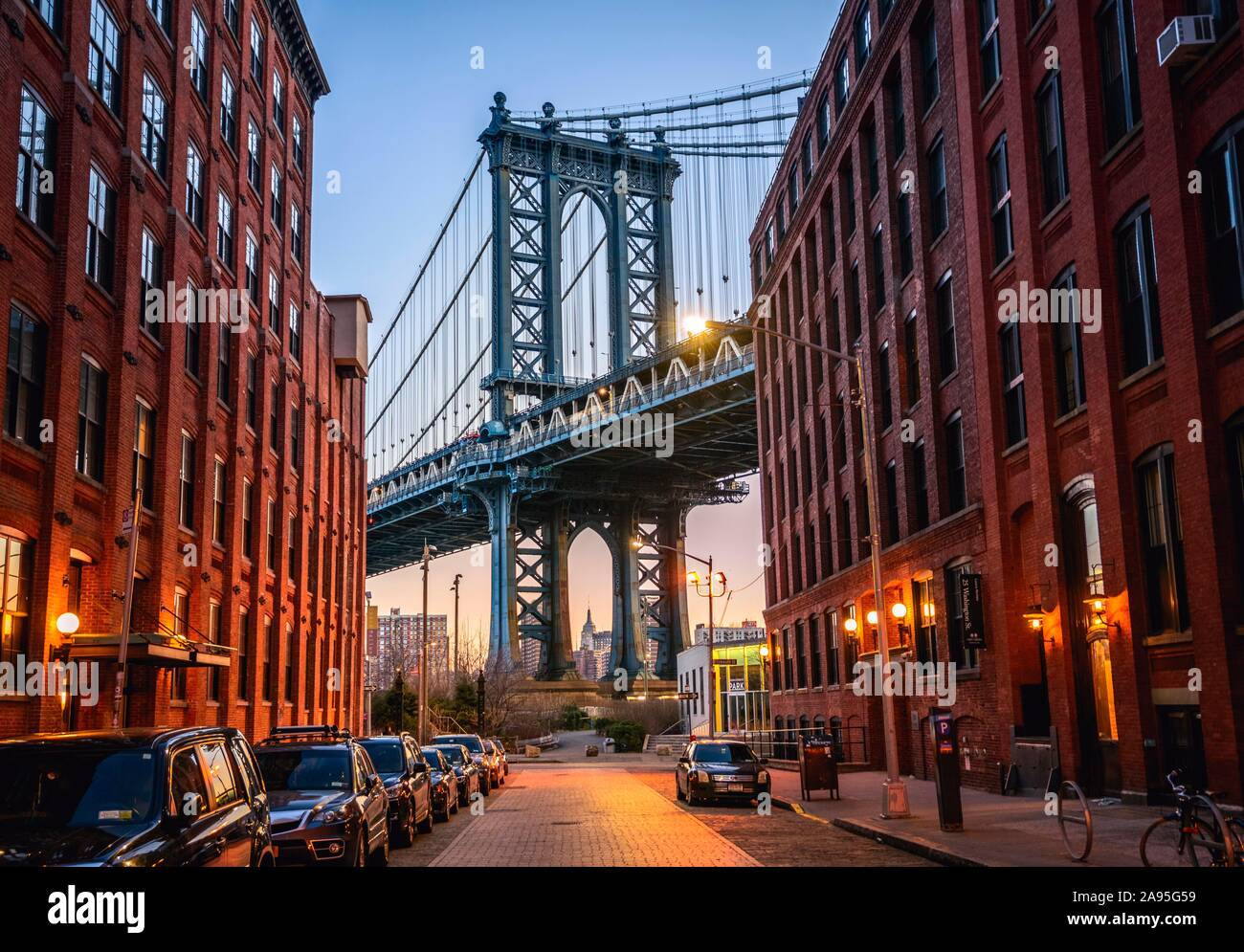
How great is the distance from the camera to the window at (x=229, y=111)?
111 ft

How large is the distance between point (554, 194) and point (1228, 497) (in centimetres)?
7999

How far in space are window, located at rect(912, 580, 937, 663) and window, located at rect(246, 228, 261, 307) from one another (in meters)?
20.2

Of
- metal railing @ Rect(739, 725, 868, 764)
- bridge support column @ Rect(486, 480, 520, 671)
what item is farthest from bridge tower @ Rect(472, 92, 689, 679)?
metal railing @ Rect(739, 725, 868, 764)

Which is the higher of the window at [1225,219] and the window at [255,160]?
the window at [255,160]

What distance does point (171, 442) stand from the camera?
2711cm

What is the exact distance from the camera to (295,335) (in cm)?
4231

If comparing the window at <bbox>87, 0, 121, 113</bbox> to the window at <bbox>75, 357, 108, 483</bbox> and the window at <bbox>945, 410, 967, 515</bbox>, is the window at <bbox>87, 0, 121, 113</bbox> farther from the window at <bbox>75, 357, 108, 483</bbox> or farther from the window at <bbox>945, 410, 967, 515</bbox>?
the window at <bbox>945, 410, 967, 515</bbox>

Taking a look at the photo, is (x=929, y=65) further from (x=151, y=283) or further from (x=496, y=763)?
(x=496, y=763)

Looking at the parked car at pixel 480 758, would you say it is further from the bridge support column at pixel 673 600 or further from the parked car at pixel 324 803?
the bridge support column at pixel 673 600

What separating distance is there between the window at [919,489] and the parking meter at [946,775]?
50.8 ft

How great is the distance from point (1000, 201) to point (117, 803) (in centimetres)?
2312

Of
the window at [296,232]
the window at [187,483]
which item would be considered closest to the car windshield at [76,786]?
the window at [187,483]
